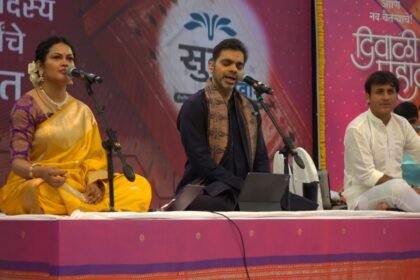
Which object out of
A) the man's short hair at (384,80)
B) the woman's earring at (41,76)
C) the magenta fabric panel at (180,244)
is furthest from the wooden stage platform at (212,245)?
the woman's earring at (41,76)

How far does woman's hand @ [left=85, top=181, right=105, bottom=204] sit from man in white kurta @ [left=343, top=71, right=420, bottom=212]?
4.69 ft

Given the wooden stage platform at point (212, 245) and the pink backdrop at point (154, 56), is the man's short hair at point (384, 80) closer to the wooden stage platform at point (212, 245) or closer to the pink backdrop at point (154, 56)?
the wooden stage platform at point (212, 245)

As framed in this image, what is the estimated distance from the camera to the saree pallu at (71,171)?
3.74 meters

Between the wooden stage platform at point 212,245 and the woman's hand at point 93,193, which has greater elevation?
the woman's hand at point 93,193

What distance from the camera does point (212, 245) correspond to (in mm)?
2975

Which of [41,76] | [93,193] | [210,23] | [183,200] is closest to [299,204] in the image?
[183,200]

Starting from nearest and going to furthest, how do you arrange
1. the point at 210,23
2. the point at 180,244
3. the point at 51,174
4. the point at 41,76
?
the point at 180,244 < the point at 51,174 < the point at 41,76 < the point at 210,23

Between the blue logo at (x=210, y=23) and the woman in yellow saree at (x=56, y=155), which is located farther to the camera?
the blue logo at (x=210, y=23)

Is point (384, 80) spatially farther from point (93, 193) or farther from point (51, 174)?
point (51, 174)

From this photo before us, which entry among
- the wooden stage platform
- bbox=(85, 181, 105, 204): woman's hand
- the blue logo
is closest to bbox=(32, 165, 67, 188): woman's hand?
bbox=(85, 181, 105, 204): woman's hand

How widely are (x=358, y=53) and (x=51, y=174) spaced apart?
417 centimetres

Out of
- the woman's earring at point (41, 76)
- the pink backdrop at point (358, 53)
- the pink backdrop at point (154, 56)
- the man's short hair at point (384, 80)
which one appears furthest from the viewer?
the pink backdrop at point (358, 53)

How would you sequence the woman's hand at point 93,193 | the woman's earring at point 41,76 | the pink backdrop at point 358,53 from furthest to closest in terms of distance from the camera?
the pink backdrop at point 358,53 < the woman's earring at point 41,76 < the woman's hand at point 93,193

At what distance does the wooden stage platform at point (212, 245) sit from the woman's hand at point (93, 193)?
2.78ft
